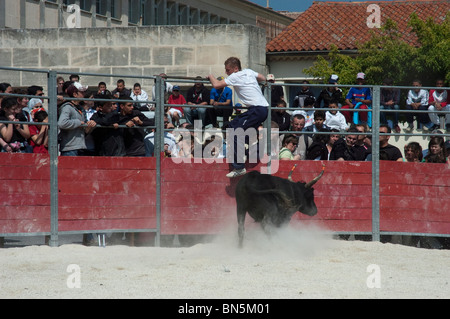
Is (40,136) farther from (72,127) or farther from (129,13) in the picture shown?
(129,13)

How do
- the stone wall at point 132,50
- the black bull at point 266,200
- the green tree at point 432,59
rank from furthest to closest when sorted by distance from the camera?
the green tree at point 432,59 < the stone wall at point 132,50 < the black bull at point 266,200

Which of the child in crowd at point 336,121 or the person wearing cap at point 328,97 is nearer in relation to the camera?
the child in crowd at point 336,121

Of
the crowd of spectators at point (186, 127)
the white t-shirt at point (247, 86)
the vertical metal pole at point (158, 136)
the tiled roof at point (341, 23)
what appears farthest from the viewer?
the tiled roof at point (341, 23)

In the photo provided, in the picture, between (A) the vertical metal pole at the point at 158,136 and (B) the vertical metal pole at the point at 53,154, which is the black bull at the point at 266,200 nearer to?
(A) the vertical metal pole at the point at 158,136

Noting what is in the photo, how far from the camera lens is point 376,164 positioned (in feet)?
33.9

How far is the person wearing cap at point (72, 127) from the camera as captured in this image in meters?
9.51

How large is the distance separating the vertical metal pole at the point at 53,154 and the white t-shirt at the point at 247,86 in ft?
7.51

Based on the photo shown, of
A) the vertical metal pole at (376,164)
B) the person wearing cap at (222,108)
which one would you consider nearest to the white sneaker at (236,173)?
the person wearing cap at (222,108)

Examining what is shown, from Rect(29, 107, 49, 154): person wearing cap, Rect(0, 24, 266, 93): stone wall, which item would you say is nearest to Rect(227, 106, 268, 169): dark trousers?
Rect(29, 107, 49, 154): person wearing cap

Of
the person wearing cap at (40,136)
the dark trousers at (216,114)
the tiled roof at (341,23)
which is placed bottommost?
the person wearing cap at (40,136)

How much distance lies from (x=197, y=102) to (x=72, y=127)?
2.06 metres

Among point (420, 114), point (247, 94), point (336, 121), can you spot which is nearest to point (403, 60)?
point (420, 114)

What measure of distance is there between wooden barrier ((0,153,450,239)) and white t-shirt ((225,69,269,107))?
1.11 metres
